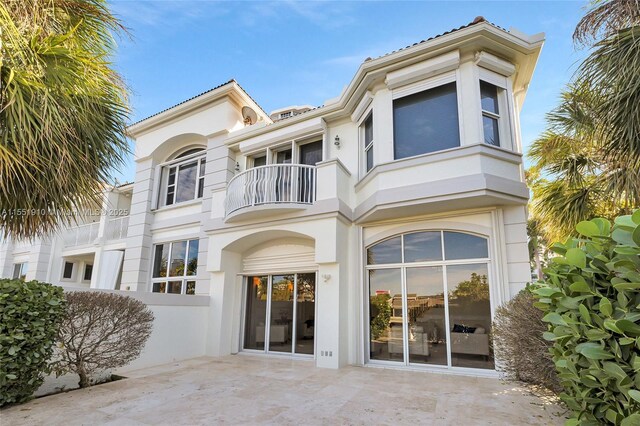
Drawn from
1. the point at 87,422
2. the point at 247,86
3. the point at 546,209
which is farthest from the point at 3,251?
the point at 546,209

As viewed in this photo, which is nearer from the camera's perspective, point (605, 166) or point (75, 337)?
point (75, 337)

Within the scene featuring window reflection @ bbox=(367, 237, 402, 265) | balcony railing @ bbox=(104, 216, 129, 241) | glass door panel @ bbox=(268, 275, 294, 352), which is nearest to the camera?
window reflection @ bbox=(367, 237, 402, 265)

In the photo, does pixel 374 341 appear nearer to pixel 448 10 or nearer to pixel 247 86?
pixel 448 10

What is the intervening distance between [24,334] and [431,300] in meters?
8.11

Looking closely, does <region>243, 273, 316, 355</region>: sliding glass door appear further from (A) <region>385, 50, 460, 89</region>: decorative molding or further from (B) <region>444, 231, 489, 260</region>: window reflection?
(A) <region>385, 50, 460, 89</region>: decorative molding

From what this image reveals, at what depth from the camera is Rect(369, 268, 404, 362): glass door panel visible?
876 centimetres

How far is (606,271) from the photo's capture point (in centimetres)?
258

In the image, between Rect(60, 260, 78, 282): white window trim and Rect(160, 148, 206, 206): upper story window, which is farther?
Rect(60, 260, 78, 282): white window trim

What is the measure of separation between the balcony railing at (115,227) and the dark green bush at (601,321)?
686 inches

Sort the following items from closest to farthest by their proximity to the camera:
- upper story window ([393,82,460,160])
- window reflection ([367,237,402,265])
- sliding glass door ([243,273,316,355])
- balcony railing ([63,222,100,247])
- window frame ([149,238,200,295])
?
upper story window ([393,82,460,160]) < window reflection ([367,237,402,265]) < sliding glass door ([243,273,316,355]) < window frame ([149,238,200,295]) < balcony railing ([63,222,100,247])

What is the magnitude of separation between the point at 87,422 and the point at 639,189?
9922mm

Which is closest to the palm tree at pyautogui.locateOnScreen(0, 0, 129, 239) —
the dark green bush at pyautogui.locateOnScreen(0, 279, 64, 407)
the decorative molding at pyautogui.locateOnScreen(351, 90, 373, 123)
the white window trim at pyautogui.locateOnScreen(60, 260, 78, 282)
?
the dark green bush at pyautogui.locateOnScreen(0, 279, 64, 407)

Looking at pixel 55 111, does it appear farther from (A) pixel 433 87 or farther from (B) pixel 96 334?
(A) pixel 433 87

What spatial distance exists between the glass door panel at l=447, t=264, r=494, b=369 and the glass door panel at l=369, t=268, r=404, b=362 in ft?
4.31
